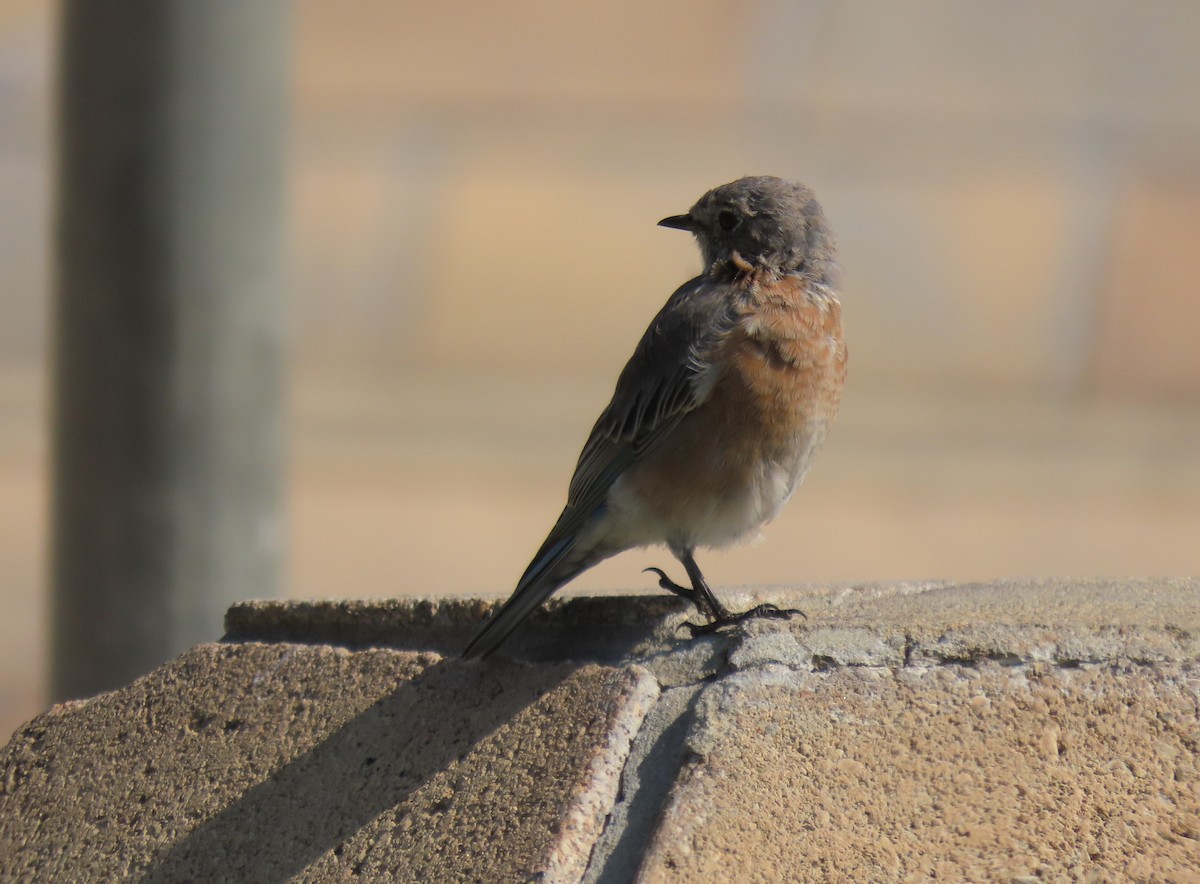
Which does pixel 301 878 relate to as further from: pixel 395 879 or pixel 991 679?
pixel 991 679

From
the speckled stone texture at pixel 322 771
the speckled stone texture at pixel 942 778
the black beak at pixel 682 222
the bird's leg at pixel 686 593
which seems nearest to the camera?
the speckled stone texture at pixel 942 778

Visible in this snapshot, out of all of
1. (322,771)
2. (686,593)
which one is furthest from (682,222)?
(322,771)

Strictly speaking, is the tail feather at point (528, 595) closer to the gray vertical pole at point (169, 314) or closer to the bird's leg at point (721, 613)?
the bird's leg at point (721, 613)

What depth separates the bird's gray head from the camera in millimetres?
4715

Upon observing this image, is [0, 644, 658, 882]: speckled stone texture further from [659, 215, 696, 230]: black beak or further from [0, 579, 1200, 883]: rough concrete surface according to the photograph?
[659, 215, 696, 230]: black beak

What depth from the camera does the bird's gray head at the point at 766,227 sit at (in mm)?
4715

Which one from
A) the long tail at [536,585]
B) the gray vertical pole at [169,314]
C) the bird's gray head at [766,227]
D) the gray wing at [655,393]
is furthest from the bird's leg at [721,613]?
the gray vertical pole at [169,314]

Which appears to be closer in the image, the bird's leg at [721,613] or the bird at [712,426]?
the bird's leg at [721,613]

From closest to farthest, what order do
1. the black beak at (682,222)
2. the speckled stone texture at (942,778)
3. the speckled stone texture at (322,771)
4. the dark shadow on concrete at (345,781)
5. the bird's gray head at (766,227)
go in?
1. the speckled stone texture at (942,778)
2. the speckled stone texture at (322,771)
3. the dark shadow on concrete at (345,781)
4. the bird's gray head at (766,227)
5. the black beak at (682,222)

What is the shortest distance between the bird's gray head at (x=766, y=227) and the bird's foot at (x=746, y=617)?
150cm

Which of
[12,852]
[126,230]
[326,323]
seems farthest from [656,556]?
[12,852]

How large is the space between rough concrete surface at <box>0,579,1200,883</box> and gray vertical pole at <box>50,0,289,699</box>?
167cm

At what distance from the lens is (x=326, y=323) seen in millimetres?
12484

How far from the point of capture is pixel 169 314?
5168 mm
